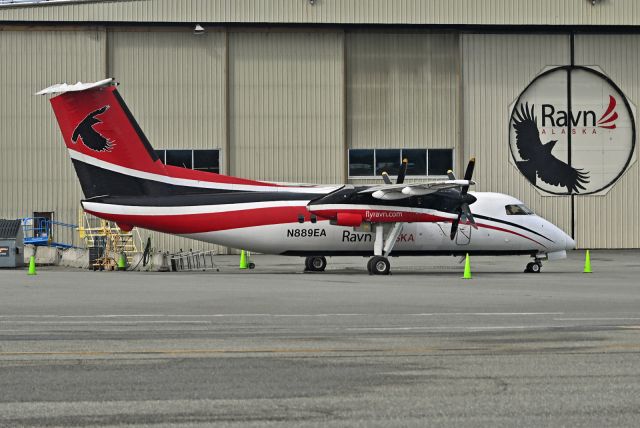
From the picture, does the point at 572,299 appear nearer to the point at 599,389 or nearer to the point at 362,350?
the point at 362,350

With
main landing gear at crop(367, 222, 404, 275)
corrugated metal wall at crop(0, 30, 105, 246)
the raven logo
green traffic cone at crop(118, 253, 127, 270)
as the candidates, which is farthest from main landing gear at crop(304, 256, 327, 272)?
corrugated metal wall at crop(0, 30, 105, 246)

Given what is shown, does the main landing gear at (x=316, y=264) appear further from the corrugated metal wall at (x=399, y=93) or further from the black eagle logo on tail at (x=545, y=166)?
the black eagle logo on tail at (x=545, y=166)

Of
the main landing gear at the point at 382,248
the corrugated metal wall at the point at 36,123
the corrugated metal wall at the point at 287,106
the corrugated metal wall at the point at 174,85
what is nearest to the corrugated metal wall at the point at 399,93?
the corrugated metal wall at the point at 287,106

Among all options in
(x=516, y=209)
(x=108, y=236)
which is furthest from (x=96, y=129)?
(x=516, y=209)

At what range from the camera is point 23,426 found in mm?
9164

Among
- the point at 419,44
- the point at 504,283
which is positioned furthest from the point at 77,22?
the point at 504,283

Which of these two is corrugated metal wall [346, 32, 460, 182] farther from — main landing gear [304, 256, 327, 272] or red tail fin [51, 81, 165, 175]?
red tail fin [51, 81, 165, 175]

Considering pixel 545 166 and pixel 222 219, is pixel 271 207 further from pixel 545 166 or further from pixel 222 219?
pixel 545 166

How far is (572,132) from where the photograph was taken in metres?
56.1

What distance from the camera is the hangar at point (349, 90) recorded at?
53031 mm

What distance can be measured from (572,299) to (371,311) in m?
6.16

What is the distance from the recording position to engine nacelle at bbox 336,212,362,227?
36938mm

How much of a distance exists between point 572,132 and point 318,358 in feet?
149

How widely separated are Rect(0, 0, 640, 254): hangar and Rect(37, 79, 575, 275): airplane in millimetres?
15694
